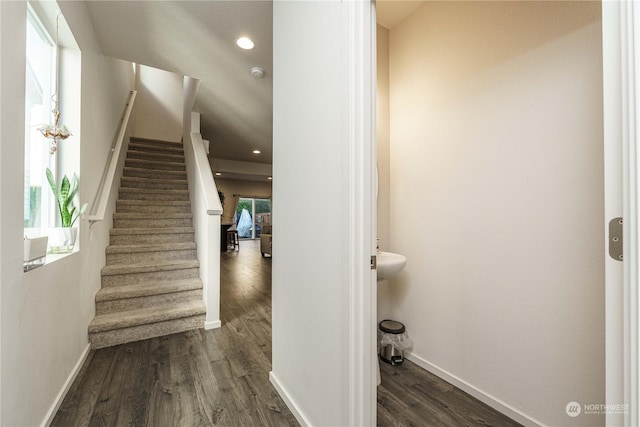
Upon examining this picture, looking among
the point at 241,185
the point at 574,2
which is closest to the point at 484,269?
the point at 574,2

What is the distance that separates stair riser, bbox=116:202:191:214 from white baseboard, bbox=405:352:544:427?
3376 millimetres

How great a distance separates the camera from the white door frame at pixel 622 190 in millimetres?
490

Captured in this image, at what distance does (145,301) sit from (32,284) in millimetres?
1463

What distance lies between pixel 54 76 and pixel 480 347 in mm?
3135

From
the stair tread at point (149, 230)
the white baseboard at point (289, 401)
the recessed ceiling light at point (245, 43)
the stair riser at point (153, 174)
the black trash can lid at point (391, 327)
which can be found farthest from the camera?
the stair riser at point (153, 174)

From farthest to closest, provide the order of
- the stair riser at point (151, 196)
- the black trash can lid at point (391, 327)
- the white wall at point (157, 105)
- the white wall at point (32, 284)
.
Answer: the white wall at point (157, 105) → the stair riser at point (151, 196) → the black trash can lid at point (391, 327) → the white wall at point (32, 284)

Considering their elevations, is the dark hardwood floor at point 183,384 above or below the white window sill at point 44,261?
below

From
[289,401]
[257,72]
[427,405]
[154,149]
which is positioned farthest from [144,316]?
[154,149]

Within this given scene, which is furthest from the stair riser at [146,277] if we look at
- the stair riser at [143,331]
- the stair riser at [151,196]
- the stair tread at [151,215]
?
the stair riser at [151,196]

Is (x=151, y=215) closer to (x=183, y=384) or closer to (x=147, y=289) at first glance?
(x=147, y=289)

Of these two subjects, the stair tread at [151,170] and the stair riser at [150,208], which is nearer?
the stair riser at [150,208]

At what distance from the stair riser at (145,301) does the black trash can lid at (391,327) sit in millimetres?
1854

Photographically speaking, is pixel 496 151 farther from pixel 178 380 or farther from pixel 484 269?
pixel 178 380
